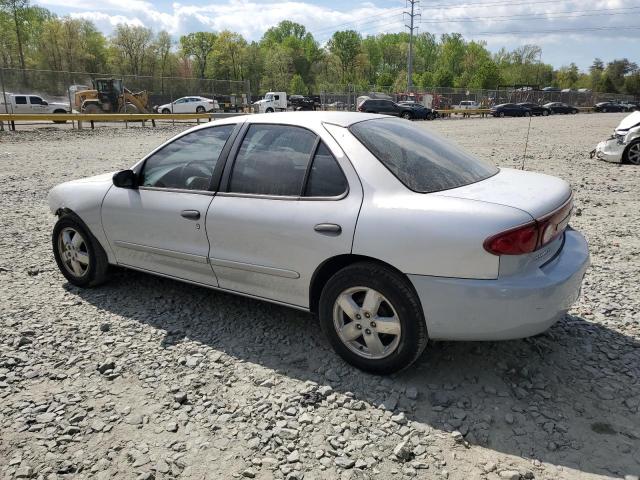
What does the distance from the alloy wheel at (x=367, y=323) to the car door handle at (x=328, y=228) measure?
36 cm

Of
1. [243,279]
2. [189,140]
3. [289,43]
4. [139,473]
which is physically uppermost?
[289,43]

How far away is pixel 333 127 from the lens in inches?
135

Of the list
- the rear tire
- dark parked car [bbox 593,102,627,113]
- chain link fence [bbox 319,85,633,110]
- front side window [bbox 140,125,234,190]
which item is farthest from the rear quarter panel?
dark parked car [bbox 593,102,627,113]

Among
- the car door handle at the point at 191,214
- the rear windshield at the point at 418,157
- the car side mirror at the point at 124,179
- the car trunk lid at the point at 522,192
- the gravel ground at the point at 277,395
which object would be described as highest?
the rear windshield at the point at 418,157

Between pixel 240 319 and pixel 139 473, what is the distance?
5.64 feet

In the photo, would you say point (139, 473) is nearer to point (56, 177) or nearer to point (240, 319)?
point (240, 319)

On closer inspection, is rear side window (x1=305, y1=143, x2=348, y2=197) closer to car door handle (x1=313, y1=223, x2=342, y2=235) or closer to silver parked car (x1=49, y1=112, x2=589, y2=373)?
silver parked car (x1=49, y1=112, x2=589, y2=373)

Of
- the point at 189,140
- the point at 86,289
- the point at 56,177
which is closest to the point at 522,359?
the point at 189,140

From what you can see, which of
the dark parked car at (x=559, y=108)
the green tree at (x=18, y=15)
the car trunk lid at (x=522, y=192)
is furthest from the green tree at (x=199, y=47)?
the car trunk lid at (x=522, y=192)

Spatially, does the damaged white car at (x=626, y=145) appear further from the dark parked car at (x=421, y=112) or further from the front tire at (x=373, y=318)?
the dark parked car at (x=421, y=112)

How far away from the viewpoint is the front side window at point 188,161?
3.86 m

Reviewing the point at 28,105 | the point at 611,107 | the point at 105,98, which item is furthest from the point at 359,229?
the point at 611,107

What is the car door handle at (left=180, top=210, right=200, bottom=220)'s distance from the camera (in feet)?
12.3

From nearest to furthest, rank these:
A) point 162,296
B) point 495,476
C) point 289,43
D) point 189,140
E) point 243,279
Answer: point 495,476 < point 243,279 < point 189,140 < point 162,296 < point 289,43
